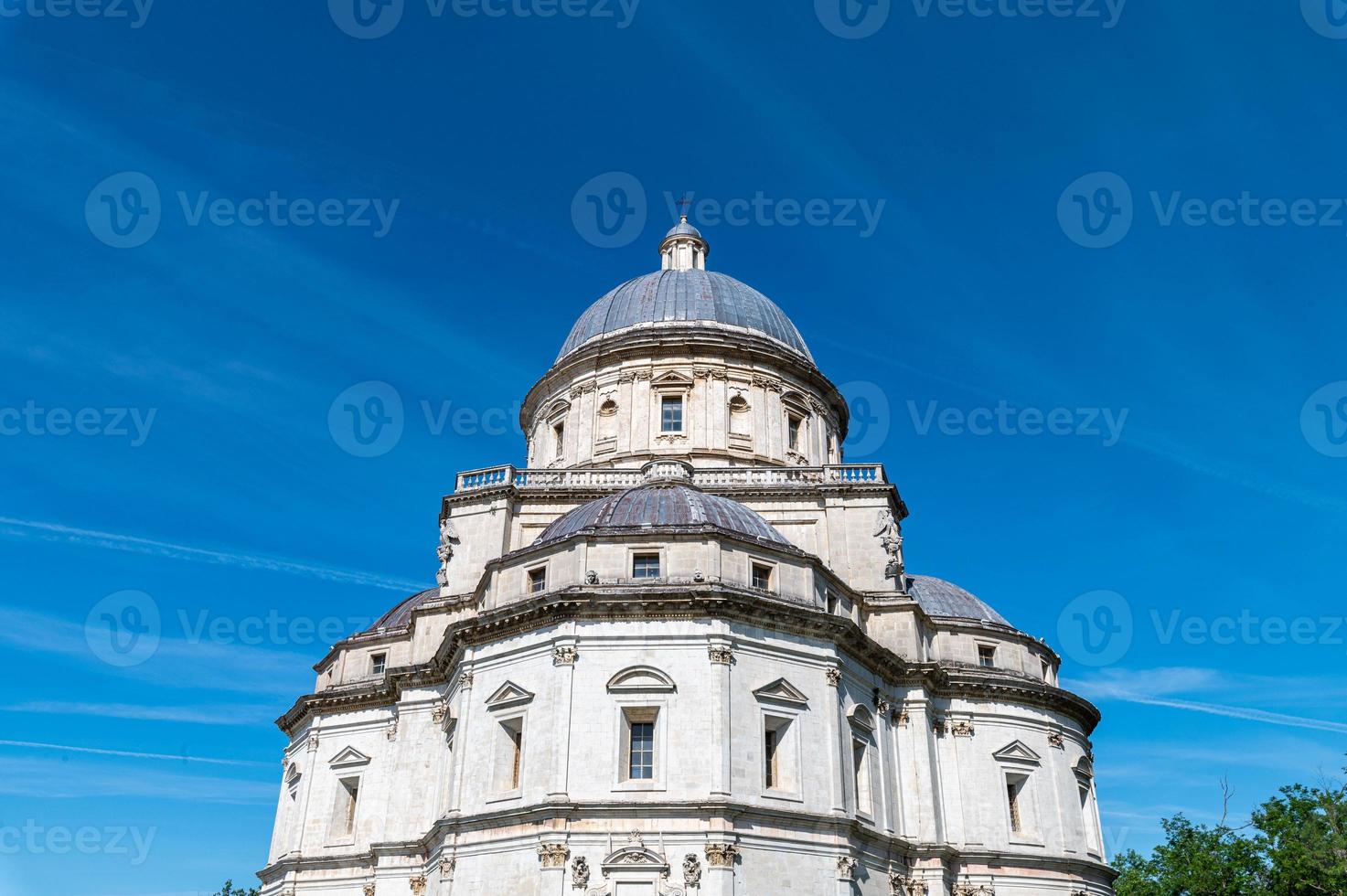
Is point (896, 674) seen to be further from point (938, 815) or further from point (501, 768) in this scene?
point (501, 768)

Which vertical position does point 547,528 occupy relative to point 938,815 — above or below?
above

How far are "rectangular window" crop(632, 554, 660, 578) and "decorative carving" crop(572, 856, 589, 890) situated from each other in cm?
766

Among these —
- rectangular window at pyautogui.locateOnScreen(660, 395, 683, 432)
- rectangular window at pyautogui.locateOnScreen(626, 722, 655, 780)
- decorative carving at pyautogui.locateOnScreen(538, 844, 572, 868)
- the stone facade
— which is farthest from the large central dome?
decorative carving at pyautogui.locateOnScreen(538, 844, 572, 868)

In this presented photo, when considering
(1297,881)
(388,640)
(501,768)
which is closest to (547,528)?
(501,768)

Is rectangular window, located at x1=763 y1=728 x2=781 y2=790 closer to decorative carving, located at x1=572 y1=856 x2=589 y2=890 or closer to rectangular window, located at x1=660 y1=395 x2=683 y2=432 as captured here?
decorative carving, located at x1=572 y1=856 x2=589 y2=890

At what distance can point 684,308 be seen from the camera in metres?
45.7

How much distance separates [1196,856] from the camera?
157ft

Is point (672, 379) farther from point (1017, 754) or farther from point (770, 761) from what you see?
point (1017, 754)

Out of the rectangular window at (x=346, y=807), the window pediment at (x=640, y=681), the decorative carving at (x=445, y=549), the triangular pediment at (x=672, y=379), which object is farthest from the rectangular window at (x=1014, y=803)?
the rectangular window at (x=346, y=807)

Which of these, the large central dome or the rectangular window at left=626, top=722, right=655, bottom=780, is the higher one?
the large central dome

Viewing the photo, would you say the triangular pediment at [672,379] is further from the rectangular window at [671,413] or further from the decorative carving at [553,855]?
the decorative carving at [553,855]

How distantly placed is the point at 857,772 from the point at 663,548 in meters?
A: 8.74

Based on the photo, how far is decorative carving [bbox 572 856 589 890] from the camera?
25391 mm

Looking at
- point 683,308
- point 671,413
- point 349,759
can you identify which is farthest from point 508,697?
point 683,308
